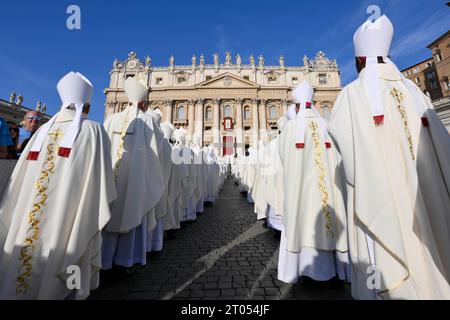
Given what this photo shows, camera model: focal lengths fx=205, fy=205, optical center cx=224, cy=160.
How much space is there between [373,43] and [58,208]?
126 inches

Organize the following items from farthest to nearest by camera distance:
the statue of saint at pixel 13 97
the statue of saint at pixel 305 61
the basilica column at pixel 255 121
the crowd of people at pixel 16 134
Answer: the statue of saint at pixel 305 61, the basilica column at pixel 255 121, the statue of saint at pixel 13 97, the crowd of people at pixel 16 134

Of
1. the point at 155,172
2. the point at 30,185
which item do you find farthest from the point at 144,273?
the point at 30,185

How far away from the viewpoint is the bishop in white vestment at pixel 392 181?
1437 millimetres

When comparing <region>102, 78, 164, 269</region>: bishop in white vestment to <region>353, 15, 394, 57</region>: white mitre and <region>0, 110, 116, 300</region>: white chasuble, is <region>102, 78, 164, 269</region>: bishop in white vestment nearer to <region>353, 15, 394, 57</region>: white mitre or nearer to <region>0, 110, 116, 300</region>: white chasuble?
<region>0, 110, 116, 300</region>: white chasuble

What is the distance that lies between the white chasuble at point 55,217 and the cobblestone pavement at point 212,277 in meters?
0.64

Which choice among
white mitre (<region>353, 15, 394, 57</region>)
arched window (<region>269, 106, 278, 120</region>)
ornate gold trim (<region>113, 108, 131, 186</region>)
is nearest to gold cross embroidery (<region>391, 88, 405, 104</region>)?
white mitre (<region>353, 15, 394, 57</region>)

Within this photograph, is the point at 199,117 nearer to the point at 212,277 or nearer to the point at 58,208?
the point at 212,277

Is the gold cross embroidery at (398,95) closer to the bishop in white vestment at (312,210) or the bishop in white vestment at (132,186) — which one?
the bishop in white vestment at (312,210)

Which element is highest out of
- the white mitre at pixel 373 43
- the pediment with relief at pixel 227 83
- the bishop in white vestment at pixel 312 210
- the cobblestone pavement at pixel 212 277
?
the pediment with relief at pixel 227 83

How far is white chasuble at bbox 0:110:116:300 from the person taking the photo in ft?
5.55

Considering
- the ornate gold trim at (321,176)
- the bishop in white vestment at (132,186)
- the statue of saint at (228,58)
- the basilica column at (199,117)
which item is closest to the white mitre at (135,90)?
the bishop in white vestment at (132,186)

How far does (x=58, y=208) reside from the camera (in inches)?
71.2

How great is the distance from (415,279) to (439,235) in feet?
1.20
